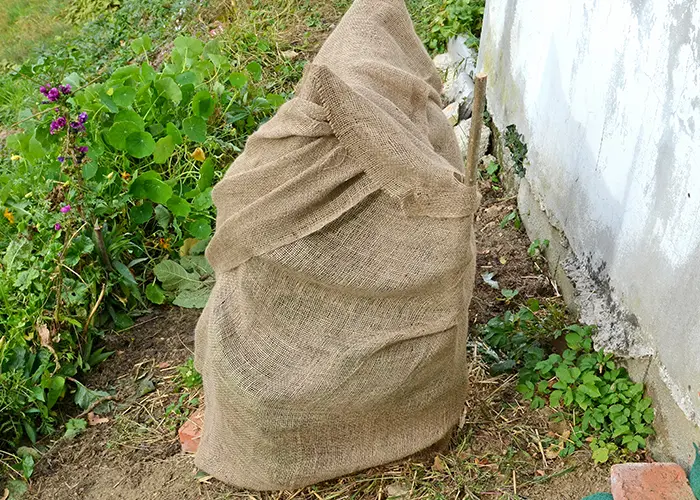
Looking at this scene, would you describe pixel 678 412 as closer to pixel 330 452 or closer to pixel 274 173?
pixel 330 452

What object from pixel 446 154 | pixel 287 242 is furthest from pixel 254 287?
pixel 446 154

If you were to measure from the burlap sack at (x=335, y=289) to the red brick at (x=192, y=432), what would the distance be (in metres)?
0.43

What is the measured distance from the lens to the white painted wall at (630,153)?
2.22 meters

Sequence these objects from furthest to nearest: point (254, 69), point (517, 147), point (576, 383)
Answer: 1. point (254, 69)
2. point (517, 147)
3. point (576, 383)

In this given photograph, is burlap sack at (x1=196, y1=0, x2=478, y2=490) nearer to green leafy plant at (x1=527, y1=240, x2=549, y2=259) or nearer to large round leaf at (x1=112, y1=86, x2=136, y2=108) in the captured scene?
green leafy plant at (x1=527, y1=240, x2=549, y2=259)

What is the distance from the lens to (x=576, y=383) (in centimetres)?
269

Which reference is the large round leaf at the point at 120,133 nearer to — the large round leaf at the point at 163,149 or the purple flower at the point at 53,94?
the large round leaf at the point at 163,149

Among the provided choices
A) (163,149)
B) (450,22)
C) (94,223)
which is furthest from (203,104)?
(450,22)

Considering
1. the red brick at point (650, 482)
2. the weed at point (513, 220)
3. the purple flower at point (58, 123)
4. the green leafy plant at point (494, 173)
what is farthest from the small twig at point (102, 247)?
the red brick at point (650, 482)

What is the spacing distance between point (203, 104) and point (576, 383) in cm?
234

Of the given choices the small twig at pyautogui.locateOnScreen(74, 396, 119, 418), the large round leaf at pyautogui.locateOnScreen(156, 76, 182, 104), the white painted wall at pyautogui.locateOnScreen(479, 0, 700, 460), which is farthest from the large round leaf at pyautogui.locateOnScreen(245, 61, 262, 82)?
the small twig at pyautogui.locateOnScreen(74, 396, 119, 418)

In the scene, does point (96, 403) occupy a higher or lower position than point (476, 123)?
lower

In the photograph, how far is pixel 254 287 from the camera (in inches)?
84.4

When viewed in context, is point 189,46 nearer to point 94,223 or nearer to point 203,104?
point 203,104
